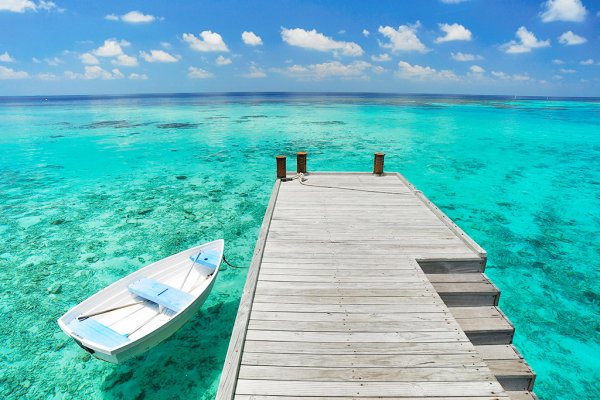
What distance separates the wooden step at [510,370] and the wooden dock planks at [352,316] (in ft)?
3.11

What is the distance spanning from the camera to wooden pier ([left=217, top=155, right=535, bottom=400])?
3.96 metres

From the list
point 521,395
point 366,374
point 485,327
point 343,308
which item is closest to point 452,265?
point 485,327

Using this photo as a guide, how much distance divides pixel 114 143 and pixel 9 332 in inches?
1236

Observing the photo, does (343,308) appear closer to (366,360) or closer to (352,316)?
(352,316)

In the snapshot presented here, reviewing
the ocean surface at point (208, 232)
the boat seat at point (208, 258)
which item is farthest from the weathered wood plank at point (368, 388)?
the boat seat at point (208, 258)

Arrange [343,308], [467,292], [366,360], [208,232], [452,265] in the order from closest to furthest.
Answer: [366,360]
[343,308]
[467,292]
[452,265]
[208,232]

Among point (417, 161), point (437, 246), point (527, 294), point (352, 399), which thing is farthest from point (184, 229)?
point (417, 161)

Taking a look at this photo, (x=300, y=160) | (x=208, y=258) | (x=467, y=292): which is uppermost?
(x=300, y=160)

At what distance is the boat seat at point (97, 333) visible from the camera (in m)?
5.55

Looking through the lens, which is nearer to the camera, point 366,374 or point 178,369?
point 366,374

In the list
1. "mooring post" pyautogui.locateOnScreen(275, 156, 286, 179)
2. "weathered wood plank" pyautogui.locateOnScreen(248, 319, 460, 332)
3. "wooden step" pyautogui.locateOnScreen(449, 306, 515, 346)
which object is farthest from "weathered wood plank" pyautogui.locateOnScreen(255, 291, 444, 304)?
"mooring post" pyautogui.locateOnScreen(275, 156, 286, 179)

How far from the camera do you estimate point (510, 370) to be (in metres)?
4.84

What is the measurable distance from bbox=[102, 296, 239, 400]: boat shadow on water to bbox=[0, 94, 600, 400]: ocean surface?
0.09 ft

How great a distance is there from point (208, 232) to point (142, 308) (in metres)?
6.50
